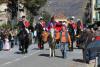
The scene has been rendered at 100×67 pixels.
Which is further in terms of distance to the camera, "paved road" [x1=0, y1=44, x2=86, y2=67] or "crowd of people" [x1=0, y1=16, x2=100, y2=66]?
"crowd of people" [x1=0, y1=16, x2=100, y2=66]

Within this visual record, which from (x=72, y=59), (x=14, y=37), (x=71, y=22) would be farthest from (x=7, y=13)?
(x=72, y=59)

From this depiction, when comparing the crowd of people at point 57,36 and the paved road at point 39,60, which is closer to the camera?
the paved road at point 39,60

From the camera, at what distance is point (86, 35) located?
24.7 meters

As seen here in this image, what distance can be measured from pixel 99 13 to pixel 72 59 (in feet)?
240

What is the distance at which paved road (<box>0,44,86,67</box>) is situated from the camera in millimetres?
22891

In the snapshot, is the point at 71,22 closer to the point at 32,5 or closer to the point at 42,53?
the point at 42,53

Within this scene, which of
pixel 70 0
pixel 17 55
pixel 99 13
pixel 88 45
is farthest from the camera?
pixel 70 0

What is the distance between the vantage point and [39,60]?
24.9 meters

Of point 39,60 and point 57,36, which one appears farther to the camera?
point 57,36

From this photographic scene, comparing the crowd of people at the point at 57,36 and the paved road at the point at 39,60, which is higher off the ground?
the crowd of people at the point at 57,36

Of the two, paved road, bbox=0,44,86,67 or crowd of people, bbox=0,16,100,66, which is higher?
crowd of people, bbox=0,16,100,66

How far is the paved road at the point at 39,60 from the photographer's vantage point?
22891 mm

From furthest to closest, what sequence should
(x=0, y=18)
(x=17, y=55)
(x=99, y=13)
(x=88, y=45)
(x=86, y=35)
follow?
(x=99, y=13) < (x=0, y=18) < (x=17, y=55) < (x=86, y=35) < (x=88, y=45)

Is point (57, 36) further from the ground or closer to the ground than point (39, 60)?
further from the ground
